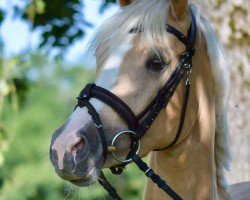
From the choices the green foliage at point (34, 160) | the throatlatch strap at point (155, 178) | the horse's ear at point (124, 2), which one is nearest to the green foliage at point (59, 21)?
the green foliage at point (34, 160)

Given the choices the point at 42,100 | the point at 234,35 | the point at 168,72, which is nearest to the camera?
the point at 168,72

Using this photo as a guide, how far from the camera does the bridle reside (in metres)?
3.67

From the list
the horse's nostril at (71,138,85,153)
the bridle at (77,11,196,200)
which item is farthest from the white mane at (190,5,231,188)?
the horse's nostril at (71,138,85,153)

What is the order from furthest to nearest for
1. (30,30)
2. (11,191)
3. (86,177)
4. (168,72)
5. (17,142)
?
(17,142) → (11,191) → (30,30) → (168,72) → (86,177)

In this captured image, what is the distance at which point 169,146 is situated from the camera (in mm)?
3990

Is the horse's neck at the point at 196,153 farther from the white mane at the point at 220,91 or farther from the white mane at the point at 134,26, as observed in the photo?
the white mane at the point at 134,26

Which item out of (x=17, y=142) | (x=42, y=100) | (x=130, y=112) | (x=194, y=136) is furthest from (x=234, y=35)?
(x=42, y=100)

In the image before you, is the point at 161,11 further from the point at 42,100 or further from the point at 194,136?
the point at 42,100

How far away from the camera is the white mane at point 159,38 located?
3.88 meters

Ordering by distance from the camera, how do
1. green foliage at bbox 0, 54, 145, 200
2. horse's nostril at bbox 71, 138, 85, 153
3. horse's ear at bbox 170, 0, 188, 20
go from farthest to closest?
1. green foliage at bbox 0, 54, 145, 200
2. horse's ear at bbox 170, 0, 188, 20
3. horse's nostril at bbox 71, 138, 85, 153

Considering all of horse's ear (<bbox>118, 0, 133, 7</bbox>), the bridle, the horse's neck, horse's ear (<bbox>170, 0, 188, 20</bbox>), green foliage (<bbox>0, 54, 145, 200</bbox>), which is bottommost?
green foliage (<bbox>0, 54, 145, 200</bbox>)

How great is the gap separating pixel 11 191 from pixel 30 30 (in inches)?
473

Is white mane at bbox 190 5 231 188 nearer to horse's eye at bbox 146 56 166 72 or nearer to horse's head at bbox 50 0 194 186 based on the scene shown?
horse's head at bbox 50 0 194 186

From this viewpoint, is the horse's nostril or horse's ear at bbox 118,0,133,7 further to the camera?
horse's ear at bbox 118,0,133,7
